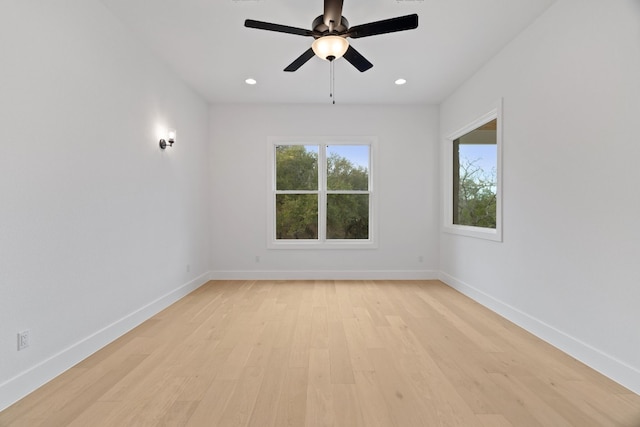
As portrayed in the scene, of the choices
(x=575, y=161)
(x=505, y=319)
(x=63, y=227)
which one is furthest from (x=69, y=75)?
(x=505, y=319)

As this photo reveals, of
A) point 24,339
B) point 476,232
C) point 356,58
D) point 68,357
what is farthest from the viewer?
point 476,232

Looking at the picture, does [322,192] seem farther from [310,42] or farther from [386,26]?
[386,26]

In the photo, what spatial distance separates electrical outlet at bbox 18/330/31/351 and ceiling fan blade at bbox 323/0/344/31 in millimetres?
2857

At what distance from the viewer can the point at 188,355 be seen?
2488 mm

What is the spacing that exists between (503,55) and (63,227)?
4.28 metres

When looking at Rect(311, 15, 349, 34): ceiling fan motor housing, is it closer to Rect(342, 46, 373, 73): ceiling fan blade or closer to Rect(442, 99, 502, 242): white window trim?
Rect(342, 46, 373, 73): ceiling fan blade

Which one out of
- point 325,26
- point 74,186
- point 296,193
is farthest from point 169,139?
point 325,26

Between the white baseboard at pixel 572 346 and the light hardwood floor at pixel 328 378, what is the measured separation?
0.22 ft

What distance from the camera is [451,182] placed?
5.04 metres

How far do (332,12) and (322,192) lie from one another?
3.25 metres

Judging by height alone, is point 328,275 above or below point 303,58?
below

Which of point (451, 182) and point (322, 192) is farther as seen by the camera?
point (322, 192)

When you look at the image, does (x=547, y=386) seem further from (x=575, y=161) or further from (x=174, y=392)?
(x=174, y=392)

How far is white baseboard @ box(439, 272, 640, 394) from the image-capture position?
2064 millimetres
